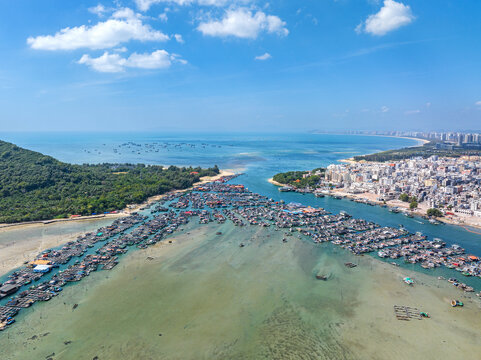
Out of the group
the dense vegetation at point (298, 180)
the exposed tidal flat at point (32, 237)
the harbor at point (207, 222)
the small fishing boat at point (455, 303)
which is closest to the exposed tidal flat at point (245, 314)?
the small fishing boat at point (455, 303)

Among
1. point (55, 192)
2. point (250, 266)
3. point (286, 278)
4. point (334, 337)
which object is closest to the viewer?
point (334, 337)

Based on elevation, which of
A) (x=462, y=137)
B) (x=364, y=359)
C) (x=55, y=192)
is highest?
(x=462, y=137)

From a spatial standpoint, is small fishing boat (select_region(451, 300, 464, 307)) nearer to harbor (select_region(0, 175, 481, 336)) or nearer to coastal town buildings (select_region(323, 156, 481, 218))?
harbor (select_region(0, 175, 481, 336))

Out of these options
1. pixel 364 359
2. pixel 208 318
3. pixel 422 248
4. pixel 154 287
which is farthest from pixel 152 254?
pixel 422 248

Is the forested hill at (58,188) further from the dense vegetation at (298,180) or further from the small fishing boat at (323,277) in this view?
the small fishing boat at (323,277)

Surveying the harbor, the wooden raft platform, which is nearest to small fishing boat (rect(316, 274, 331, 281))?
the harbor

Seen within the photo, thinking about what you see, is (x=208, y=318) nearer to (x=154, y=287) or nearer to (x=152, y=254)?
(x=154, y=287)
